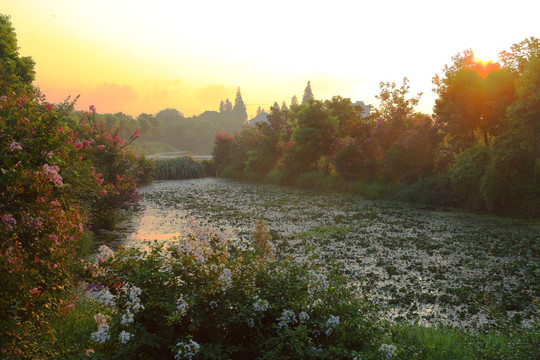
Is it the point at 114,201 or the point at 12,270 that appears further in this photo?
the point at 114,201

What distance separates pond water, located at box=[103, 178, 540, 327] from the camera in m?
7.44

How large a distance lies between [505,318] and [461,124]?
55.5ft

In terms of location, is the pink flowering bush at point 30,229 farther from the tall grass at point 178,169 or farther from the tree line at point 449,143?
the tall grass at point 178,169

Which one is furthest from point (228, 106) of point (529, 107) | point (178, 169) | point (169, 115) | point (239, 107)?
point (529, 107)

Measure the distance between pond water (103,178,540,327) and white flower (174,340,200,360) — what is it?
2811 millimetres

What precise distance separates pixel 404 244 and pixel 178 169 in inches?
1218

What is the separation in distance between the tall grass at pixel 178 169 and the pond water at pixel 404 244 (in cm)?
1630

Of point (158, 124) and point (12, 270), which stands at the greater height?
point (158, 124)

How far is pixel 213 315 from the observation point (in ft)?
14.2

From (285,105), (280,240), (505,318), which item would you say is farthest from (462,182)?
(285,105)

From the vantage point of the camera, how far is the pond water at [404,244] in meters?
7.44

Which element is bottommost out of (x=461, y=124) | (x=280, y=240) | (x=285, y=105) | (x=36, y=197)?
(x=280, y=240)

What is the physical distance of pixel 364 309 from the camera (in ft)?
15.7

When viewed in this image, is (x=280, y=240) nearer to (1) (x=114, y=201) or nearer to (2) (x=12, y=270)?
(1) (x=114, y=201)
